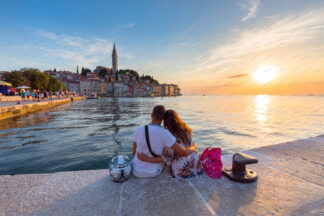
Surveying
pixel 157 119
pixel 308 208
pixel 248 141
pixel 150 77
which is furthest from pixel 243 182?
pixel 150 77

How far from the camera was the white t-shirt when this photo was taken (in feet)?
8.20

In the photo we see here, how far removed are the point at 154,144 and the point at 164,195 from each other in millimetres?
718

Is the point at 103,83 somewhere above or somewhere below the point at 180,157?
above

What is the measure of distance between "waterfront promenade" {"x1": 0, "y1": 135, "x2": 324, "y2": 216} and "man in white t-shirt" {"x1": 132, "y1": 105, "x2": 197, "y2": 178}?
15cm

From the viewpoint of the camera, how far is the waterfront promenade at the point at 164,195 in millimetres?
2023

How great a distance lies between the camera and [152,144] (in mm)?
2545

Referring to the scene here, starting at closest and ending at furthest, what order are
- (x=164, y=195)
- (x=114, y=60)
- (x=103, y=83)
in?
1. (x=164, y=195)
2. (x=103, y=83)
3. (x=114, y=60)

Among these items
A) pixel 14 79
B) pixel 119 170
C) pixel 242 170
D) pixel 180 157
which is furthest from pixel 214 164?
pixel 14 79

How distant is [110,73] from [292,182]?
5992 inches

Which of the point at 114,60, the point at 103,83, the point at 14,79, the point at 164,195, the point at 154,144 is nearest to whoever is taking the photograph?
the point at 164,195

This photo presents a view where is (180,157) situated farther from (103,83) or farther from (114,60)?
(114,60)

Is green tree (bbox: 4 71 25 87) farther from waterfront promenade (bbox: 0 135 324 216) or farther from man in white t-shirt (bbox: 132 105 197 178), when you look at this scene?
man in white t-shirt (bbox: 132 105 197 178)

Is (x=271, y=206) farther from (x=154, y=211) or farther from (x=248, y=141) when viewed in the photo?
(x=248, y=141)

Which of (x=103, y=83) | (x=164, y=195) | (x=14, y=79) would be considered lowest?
(x=164, y=195)
